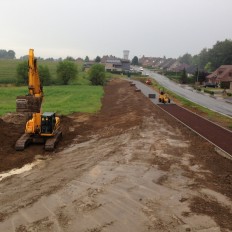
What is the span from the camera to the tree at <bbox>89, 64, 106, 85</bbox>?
79.1 metres

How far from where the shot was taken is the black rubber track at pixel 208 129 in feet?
76.4

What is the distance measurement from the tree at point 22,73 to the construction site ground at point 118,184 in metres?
50.3

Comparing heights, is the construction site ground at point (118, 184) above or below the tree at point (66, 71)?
below

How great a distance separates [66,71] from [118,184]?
65047mm

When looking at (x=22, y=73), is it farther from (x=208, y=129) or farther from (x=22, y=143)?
(x=22, y=143)

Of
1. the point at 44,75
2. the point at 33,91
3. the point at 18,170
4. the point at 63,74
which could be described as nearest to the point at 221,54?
the point at 63,74

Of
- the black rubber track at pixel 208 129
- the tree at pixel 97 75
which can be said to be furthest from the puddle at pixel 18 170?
the tree at pixel 97 75

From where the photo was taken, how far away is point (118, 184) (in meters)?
15.8

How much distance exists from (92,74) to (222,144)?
59196mm

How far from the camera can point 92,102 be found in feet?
149

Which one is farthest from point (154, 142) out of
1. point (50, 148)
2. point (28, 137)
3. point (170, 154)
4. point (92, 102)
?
point (92, 102)

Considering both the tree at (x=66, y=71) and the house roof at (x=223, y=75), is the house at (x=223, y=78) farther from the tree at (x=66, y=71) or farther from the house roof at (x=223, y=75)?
the tree at (x=66, y=71)

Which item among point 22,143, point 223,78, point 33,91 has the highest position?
point 223,78

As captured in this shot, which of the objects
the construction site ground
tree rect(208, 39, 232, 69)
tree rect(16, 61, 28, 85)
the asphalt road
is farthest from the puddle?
tree rect(208, 39, 232, 69)
